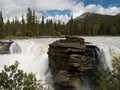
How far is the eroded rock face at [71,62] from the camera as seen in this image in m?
38.7

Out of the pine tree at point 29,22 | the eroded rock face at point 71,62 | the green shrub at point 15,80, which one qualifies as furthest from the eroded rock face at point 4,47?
the pine tree at point 29,22

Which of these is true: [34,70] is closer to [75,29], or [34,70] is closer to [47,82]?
[47,82]

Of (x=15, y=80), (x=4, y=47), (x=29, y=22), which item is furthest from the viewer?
(x=29, y=22)

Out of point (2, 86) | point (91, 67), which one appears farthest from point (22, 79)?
point (91, 67)

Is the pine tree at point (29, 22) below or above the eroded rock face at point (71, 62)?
above

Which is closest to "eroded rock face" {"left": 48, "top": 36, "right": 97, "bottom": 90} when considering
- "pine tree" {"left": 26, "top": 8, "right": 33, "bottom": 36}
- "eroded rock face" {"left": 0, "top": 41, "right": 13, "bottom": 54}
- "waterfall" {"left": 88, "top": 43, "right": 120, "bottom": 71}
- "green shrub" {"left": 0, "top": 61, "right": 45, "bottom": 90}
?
"waterfall" {"left": 88, "top": 43, "right": 120, "bottom": 71}

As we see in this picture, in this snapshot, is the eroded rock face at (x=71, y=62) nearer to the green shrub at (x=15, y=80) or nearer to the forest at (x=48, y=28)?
the green shrub at (x=15, y=80)

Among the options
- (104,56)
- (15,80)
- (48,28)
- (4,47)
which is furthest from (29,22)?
(15,80)

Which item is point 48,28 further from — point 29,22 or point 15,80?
point 15,80

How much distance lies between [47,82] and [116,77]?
15792 millimetres

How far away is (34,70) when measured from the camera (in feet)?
156

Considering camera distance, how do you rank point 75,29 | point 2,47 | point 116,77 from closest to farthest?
point 116,77
point 2,47
point 75,29

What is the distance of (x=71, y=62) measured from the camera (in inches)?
1508

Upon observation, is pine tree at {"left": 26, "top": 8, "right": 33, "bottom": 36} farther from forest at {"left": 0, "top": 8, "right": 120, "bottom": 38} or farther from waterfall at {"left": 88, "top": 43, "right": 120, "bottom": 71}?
waterfall at {"left": 88, "top": 43, "right": 120, "bottom": 71}
